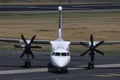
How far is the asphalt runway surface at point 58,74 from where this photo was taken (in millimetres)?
38312

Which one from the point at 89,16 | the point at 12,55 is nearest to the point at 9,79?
the point at 12,55

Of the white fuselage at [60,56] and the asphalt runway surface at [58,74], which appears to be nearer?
the asphalt runway surface at [58,74]

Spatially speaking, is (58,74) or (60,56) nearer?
(60,56)

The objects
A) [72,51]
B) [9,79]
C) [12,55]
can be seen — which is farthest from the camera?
[72,51]

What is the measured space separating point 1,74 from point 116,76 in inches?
405

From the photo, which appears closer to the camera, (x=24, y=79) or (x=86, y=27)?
(x=24, y=79)

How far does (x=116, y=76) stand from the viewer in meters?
38.9

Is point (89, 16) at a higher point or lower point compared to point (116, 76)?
higher

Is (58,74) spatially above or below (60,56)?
below

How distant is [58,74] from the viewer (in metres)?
40.0

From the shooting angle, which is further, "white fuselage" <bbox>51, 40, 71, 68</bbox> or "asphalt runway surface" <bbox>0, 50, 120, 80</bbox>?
"white fuselage" <bbox>51, 40, 71, 68</bbox>

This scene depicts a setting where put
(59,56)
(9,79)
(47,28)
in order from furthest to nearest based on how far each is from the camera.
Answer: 1. (47,28)
2. (59,56)
3. (9,79)

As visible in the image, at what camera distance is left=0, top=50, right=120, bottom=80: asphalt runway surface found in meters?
38.3

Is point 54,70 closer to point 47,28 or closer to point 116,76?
point 116,76
